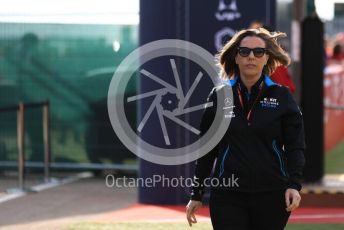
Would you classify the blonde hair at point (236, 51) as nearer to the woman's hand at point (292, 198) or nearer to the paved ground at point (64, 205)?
the woman's hand at point (292, 198)

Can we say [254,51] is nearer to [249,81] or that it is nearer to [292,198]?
[249,81]

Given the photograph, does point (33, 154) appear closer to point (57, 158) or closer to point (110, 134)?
point (57, 158)

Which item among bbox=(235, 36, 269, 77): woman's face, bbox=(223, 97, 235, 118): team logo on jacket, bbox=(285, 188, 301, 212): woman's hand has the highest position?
bbox=(235, 36, 269, 77): woman's face

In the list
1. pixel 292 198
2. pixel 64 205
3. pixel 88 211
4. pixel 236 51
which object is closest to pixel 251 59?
pixel 236 51

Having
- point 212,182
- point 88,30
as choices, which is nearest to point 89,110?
point 88,30

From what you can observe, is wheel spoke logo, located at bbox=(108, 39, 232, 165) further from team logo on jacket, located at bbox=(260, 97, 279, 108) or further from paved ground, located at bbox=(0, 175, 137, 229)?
team logo on jacket, located at bbox=(260, 97, 279, 108)

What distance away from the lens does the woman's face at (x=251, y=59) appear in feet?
14.6

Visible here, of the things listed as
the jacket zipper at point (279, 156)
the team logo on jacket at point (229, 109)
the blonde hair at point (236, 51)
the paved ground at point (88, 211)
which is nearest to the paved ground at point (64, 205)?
the paved ground at point (88, 211)

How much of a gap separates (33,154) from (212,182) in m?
7.69

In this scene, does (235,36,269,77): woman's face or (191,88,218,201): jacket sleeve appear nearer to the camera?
(235,36,269,77): woman's face

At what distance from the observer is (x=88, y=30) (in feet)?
38.3

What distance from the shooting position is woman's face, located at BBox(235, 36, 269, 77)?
4.44m

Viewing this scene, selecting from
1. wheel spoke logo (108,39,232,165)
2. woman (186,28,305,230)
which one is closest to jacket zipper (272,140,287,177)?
woman (186,28,305,230)

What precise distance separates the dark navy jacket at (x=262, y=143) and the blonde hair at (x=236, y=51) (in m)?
0.19
